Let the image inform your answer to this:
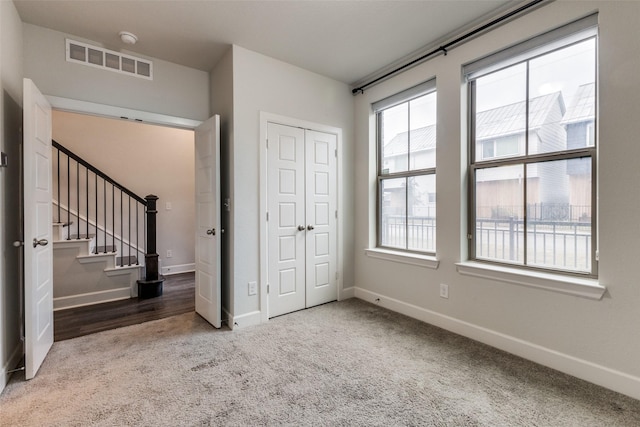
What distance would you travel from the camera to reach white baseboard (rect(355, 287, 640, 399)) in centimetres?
182

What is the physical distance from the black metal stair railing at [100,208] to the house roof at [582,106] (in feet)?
15.9

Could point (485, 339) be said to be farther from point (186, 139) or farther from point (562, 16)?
point (186, 139)

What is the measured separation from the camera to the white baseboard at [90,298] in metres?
3.40

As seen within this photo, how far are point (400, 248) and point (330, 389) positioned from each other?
1854 millimetres

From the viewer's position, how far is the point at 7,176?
6.86ft

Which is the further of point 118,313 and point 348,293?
point 348,293

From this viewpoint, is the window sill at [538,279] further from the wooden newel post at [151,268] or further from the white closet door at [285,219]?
the wooden newel post at [151,268]

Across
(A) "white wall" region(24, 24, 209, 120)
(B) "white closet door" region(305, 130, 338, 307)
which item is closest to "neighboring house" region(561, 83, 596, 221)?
(B) "white closet door" region(305, 130, 338, 307)

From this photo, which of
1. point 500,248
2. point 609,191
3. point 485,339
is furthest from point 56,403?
point 609,191

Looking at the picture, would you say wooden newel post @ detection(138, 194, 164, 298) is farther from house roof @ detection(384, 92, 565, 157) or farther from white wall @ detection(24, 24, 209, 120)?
house roof @ detection(384, 92, 565, 157)

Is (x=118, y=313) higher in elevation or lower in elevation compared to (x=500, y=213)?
lower

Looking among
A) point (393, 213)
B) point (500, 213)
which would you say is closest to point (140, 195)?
point (393, 213)

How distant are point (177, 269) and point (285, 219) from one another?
10.2 ft

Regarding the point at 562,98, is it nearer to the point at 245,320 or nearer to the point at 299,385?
the point at 299,385
